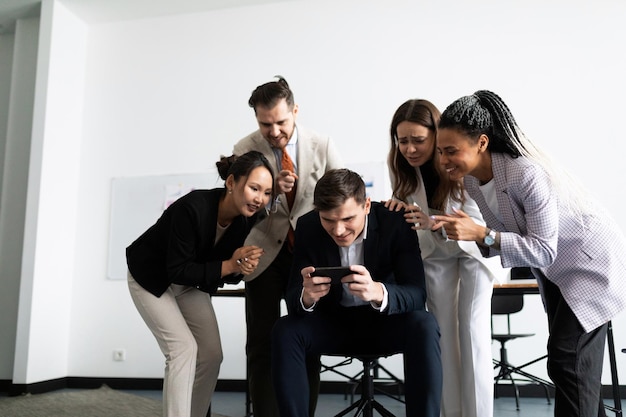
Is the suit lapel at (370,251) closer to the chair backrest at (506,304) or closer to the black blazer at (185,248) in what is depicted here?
the black blazer at (185,248)

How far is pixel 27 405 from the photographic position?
398 cm

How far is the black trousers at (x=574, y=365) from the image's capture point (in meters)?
1.65

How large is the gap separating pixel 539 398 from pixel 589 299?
9.03 feet

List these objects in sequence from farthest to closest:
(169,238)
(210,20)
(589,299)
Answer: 1. (210,20)
2. (169,238)
3. (589,299)

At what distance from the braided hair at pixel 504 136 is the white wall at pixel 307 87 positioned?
271 centimetres

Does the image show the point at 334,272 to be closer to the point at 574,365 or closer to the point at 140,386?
the point at 574,365

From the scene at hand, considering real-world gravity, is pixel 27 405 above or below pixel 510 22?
below

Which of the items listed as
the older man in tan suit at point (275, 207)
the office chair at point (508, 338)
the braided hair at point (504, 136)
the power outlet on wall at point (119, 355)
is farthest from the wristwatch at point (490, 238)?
the power outlet on wall at point (119, 355)

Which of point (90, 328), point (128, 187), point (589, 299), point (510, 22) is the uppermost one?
point (510, 22)

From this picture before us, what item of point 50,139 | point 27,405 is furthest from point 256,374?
point 50,139

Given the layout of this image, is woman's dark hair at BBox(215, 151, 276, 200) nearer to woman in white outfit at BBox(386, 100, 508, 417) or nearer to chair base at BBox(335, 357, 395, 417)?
woman in white outfit at BBox(386, 100, 508, 417)

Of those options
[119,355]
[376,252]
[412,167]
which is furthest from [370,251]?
[119,355]

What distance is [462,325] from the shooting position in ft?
7.34

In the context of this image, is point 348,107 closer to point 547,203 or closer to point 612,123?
point 612,123
